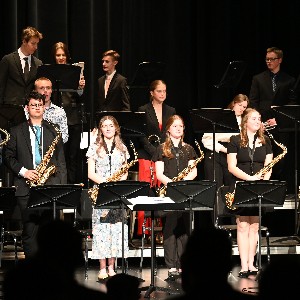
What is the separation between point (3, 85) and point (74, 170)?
1.41 m

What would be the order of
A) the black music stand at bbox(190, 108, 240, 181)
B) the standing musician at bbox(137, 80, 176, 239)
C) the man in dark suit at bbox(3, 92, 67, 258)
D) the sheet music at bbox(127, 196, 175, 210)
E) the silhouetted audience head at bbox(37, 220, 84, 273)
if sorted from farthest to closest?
the standing musician at bbox(137, 80, 176, 239) → the black music stand at bbox(190, 108, 240, 181) → the man in dark suit at bbox(3, 92, 67, 258) → the sheet music at bbox(127, 196, 175, 210) → the silhouetted audience head at bbox(37, 220, 84, 273)

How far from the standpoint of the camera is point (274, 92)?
36.5 feet

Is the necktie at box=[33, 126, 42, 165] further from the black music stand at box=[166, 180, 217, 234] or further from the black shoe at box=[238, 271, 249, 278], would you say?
the black shoe at box=[238, 271, 249, 278]

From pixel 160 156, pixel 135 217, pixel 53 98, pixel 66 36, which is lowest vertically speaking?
pixel 135 217

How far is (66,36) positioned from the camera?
11461mm

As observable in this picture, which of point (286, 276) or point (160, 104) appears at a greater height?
point (160, 104)

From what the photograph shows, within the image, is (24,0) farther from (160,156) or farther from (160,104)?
(160,156)

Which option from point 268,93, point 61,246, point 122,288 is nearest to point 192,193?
point 268,93

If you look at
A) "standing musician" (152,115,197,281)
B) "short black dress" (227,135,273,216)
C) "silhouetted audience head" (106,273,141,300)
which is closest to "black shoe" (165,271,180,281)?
"standing musician" (152,115,197,281)

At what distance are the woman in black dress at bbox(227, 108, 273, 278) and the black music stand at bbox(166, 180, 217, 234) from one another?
950mm

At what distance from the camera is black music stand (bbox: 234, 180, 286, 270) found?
8359mm

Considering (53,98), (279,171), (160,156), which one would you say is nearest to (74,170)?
(53,98)

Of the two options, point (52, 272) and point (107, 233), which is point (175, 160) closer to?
point (107, 233)

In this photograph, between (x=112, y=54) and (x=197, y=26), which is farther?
(x=197, y=26)
